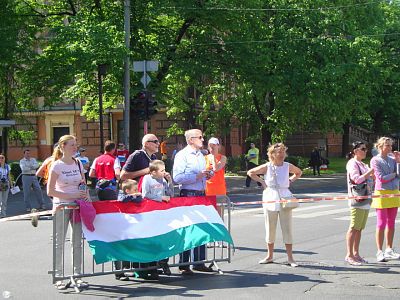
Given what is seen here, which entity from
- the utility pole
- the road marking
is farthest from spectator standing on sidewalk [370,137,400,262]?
the utility pole

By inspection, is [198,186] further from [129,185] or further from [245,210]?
[245,210]

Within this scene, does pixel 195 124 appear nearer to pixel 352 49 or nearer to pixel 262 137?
pixel 262 137

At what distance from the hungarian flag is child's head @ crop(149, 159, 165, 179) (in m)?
0.37

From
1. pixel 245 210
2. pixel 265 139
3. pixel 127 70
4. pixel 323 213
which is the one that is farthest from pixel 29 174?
pixel 265 139

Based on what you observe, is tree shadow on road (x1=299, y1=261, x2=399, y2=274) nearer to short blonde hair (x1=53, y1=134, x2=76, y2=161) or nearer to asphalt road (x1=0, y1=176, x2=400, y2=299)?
asphalt road (x1=0, y1=176, x2=400, y2=299)

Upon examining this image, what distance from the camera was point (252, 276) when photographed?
960 cm

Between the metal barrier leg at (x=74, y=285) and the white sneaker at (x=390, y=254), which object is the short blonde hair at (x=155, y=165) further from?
the white sneaker at (x=390, y=254)

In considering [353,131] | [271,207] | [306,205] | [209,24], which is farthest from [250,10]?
[353,131]

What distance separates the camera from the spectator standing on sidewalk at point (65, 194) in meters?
9.05

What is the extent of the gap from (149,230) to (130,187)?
2.06 ft

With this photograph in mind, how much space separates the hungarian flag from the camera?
9188mm

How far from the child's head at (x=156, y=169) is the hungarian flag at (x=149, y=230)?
1.21 ft

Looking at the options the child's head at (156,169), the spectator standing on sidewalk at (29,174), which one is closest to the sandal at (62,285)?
the child's head at (156,169)

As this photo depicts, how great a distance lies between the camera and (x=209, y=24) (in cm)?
2917
